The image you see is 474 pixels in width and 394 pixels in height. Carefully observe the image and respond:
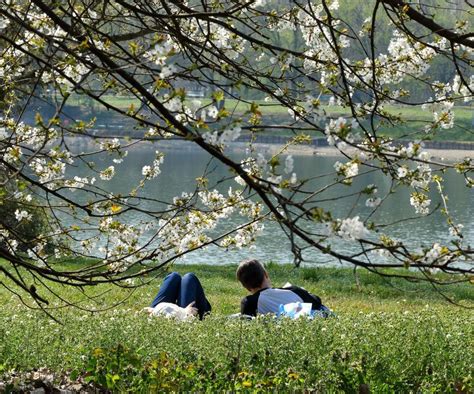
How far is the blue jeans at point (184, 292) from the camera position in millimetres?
8773

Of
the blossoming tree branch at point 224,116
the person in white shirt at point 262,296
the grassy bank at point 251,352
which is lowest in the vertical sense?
the grassy bank at point 251,352

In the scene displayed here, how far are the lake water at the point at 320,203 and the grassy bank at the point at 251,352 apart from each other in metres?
2.83

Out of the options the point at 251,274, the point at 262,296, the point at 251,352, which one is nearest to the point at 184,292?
the point at 251,274

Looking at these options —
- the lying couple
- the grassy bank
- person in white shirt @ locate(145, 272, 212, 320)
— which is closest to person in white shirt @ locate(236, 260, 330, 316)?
the lying couple

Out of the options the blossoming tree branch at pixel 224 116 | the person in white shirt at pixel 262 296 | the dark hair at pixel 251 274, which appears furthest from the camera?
the dark hair at pixel 251 274

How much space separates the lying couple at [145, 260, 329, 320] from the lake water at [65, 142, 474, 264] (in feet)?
3.52

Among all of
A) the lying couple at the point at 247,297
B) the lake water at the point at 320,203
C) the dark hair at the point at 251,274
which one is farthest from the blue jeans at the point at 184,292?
the lake water at the point at 320,203

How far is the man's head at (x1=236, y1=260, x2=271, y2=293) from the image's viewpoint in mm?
8289

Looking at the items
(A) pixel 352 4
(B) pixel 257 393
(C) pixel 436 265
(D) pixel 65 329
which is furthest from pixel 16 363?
(A) pixel 352 4

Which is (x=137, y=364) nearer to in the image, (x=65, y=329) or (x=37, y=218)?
(x=65, y=329)

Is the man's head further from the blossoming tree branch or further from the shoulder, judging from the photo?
the blossoming tree branch

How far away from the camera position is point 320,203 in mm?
33969

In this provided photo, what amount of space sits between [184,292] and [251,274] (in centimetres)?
81

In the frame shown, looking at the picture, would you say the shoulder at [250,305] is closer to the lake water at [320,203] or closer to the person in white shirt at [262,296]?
the person in white shirt at [262,296]
